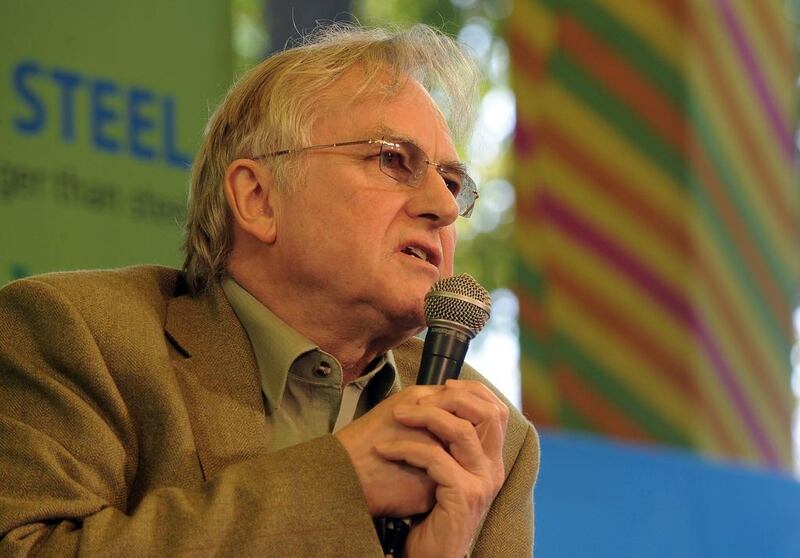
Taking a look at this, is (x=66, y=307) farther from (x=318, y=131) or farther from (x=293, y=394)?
(x=318, y=131)

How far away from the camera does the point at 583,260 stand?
568 centimetres

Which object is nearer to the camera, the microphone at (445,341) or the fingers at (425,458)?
the fingers at (425,458)

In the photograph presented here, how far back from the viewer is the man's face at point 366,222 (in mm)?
2422

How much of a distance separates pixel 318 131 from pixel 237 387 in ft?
1.78

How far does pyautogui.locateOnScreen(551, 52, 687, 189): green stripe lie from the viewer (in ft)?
17.3

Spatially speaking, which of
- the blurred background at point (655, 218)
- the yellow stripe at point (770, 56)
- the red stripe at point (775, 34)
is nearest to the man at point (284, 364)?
the blurred background at point (655, 218)

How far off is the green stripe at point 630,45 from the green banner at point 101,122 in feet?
7.52

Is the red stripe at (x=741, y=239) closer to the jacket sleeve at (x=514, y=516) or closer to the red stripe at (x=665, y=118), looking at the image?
the red stripe at (x=665, y=118)

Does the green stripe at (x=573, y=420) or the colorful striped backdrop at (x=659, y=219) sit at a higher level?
the colorful striped backdrop at (x=659, y=219)

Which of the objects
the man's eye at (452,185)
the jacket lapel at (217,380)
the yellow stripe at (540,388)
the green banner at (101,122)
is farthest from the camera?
the yellow stripe at (540,388)

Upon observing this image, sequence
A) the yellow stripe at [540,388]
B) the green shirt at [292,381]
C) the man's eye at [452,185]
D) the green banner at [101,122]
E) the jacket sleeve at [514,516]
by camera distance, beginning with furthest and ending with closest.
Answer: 1. the yellow stripe at [540,388]
2. the green banner at [101,122]
3. the man's eye at [452,185]
4. the jacket sleeve at [514,516]
5. the green shirt at [292,381]

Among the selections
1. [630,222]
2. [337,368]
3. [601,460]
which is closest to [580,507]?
[601,460]

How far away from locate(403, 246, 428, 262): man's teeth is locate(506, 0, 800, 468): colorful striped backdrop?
117 inches

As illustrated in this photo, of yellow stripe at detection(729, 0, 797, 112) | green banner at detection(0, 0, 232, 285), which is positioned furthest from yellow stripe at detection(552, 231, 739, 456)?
green banner at detection(0, 0, 232, 285)
